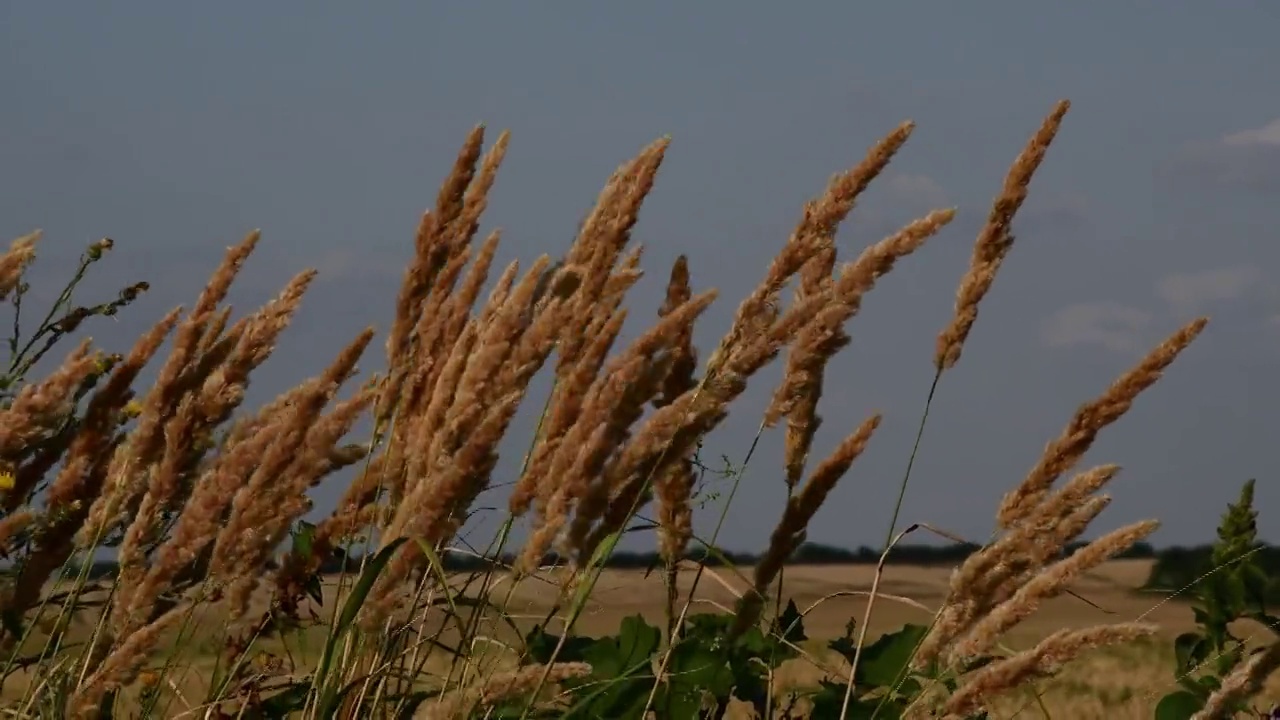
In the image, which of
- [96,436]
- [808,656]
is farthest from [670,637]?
[96,436]

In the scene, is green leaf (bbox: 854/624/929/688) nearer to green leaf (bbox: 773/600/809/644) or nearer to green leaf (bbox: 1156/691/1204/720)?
green leaf (bbox: 773/600/809/644)

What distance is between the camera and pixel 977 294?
248cm

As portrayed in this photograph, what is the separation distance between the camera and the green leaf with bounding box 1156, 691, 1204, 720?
296cm

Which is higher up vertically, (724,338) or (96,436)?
(724,338)

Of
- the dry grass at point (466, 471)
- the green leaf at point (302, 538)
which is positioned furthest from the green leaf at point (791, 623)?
the green leaf at point (302, 538)

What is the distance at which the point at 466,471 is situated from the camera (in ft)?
6.21

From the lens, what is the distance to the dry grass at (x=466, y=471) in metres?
2.02

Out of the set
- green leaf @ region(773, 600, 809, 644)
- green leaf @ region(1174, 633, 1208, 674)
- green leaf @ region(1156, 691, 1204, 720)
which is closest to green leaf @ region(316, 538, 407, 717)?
green leaf @ region(773, 600, 809, 644)

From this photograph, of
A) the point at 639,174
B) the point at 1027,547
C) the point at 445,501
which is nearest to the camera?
the point at 445,501

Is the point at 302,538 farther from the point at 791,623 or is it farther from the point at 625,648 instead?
the point at 791,623

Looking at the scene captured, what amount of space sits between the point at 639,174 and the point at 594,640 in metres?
1.01

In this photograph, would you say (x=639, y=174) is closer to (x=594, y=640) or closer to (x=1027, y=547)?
(x=1027, y=547)

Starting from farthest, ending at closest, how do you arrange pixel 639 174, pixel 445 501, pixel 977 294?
pixel 977 294 → pixel 639 174 → pixel 445 501

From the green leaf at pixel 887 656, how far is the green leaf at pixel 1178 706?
1.90 ft
